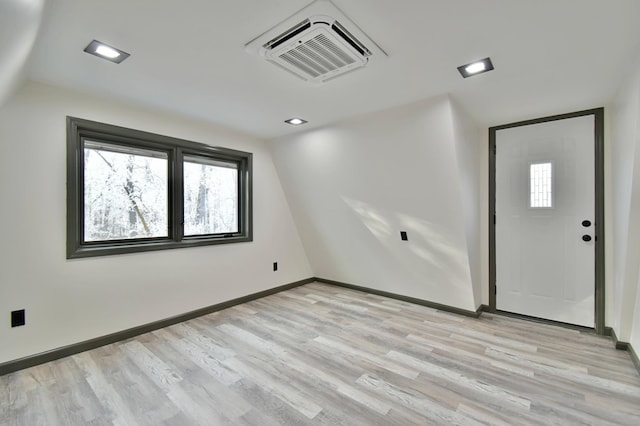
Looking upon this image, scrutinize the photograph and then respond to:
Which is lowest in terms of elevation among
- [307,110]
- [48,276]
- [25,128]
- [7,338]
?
[7,338]

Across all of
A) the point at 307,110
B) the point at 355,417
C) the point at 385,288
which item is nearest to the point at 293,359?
the point at 355,417

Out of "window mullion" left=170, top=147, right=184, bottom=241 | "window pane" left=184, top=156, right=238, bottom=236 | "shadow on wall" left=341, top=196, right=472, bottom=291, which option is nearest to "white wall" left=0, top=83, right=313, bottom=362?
"window mullion" left=170, top=147, right=184, bottom=241

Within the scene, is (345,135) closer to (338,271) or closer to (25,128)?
(338,271)

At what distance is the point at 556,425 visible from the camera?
1.62 m

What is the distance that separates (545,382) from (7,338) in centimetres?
396

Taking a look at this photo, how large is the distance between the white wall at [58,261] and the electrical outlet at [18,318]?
33mm

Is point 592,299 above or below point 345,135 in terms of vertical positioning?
below

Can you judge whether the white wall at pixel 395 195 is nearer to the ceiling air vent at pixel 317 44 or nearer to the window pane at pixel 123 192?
the ceiling air vent at pixel 317 44

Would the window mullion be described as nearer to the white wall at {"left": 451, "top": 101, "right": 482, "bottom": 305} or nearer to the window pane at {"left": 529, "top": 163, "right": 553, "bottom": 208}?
the white wall at {"left": 451, "top": 101, "right": 482, "bottom": 305}

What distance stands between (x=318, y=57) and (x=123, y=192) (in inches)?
93.7

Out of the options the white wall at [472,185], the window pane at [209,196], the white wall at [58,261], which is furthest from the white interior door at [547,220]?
the white wall at [58,261]

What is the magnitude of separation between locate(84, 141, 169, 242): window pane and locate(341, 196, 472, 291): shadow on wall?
2.18 metres

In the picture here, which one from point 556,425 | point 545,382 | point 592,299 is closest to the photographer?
point 556,425

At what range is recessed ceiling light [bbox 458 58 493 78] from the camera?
1.96 metres
